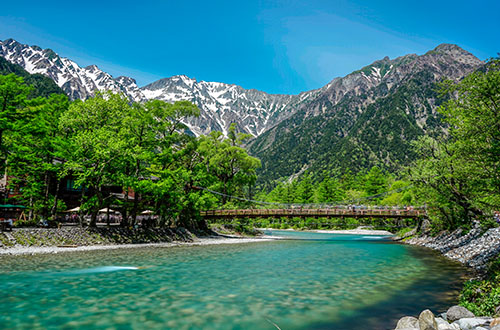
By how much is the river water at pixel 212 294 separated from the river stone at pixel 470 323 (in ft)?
5.66

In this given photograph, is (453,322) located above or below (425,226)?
below

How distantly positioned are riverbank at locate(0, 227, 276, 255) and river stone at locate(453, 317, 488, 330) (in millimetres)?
22467

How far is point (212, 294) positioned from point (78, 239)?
17690 mm

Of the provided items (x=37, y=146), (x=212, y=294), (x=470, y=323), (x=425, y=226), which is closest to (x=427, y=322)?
(x=470, y=323)

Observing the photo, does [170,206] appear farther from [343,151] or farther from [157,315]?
[343,151]

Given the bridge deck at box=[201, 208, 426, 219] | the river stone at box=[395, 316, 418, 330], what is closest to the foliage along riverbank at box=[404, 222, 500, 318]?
the river stone at box=[395, 316, 418, 330]

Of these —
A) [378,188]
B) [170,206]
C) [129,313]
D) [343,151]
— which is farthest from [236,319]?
[343,151]

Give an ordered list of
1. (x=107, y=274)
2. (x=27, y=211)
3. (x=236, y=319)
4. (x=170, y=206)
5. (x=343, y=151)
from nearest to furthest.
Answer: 1. (x=236, y=319)
2. (x=107, y=274)
3. (x=27, y=211)
4. (x=170, y=206)
5. (x=343, y=151)

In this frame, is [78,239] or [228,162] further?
[228,162]

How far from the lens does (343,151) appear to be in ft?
592

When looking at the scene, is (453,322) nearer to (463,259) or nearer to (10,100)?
(463,259)

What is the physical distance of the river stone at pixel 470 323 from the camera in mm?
6588

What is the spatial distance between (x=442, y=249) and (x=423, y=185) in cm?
545

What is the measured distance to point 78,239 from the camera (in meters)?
24.6
